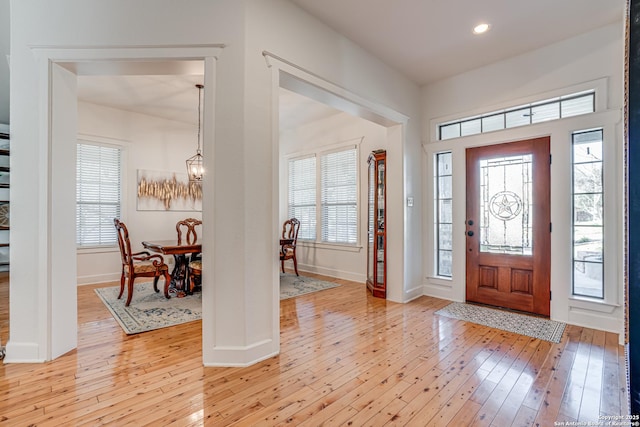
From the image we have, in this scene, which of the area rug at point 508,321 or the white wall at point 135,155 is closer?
the area rug at point 508,321

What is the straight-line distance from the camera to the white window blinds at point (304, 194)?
646cm

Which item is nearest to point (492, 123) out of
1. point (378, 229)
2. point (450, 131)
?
point (450, 131)

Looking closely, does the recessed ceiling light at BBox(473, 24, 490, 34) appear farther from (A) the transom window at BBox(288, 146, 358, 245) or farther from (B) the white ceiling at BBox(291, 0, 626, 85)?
(A) the transom window at BBox(288, 146, 358, 245)

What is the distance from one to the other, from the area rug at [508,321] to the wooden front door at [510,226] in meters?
0.21

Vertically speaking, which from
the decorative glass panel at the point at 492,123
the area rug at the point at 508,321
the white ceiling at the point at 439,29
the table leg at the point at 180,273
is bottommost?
the area rug at the point at 508,321

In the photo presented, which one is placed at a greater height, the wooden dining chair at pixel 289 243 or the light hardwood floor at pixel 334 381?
the wooden dining chair at pixel 289 243

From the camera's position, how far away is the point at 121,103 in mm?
5273

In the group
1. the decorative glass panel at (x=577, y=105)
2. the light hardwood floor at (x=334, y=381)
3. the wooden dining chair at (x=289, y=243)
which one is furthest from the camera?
the wooden dining chair at (x=289, y=243)

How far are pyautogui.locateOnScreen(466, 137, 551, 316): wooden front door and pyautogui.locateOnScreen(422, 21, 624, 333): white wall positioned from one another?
3.8 inches

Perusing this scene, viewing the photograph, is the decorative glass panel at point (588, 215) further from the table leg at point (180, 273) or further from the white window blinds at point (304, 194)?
the table leg at point (180, 273)

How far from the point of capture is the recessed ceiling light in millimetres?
3238

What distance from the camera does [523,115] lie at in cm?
380

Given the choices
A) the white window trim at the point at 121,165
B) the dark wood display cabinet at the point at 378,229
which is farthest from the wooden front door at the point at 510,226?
the white window trim at the point at 121,165

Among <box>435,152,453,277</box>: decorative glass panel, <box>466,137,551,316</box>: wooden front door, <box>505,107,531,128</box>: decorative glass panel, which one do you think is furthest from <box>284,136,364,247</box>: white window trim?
<box>505,107,531,128</box>: decorative glass panel
